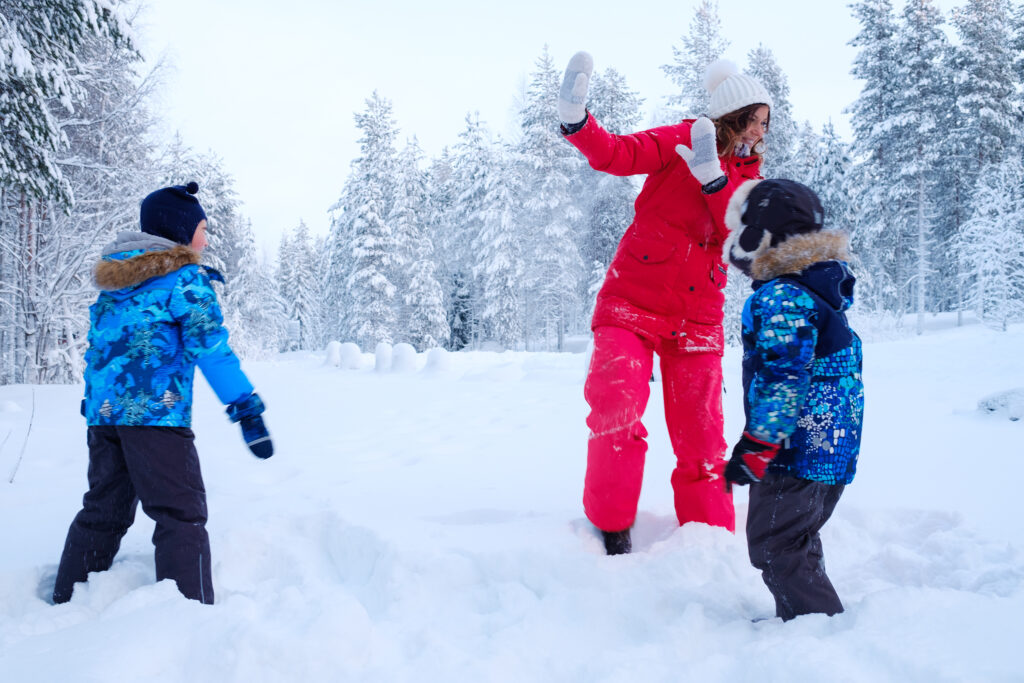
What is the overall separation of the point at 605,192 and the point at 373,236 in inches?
387

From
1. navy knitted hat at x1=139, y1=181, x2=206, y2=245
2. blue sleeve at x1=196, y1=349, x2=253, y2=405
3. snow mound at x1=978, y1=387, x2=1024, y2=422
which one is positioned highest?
navy knitted hat at x1=139, y1=181, x2=206, y2=245

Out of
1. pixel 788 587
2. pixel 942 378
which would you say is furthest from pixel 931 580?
pixel 942 378

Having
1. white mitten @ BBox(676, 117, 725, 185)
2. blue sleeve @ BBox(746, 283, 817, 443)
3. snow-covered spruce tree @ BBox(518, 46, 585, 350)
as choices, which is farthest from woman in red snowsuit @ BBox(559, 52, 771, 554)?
snow-covered spruce tree @ BBox(518, 46, 585, 350)

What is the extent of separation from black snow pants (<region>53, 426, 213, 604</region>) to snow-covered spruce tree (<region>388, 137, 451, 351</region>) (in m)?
23.9

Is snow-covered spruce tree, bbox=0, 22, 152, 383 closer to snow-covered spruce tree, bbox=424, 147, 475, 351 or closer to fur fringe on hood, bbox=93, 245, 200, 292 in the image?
fur fringe on hood, bbox=93, 245, 200, 292

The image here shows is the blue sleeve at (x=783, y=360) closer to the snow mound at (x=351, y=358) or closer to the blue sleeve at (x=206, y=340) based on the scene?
the blue sleeve at (x=206, y=340)

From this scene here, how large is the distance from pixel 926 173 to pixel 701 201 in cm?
2651

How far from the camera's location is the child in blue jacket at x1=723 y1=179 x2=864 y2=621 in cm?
183

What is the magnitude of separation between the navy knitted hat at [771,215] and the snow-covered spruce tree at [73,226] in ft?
36.4

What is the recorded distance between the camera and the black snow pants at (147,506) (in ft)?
7.28

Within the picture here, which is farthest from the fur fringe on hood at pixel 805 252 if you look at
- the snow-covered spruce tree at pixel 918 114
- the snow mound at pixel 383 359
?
the snow-covered spruce tree at pixel 918 114

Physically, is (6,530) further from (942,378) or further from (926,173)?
(926,173)

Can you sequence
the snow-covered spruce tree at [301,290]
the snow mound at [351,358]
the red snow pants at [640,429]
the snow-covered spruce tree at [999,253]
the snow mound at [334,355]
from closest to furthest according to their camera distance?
the red snow pants at [640,429] → the snow mound at [351,358] → the snow mound at [334,355] → the snow-covered spruce tree at [999,253] → the snow-covered spruce tree at [301,290]

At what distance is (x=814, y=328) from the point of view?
1840 millimetres
